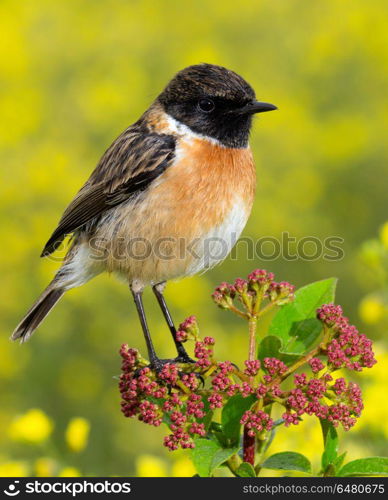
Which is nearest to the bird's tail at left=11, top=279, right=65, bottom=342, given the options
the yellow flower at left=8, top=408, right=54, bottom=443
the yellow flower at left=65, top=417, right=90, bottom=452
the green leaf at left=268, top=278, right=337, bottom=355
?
the yellow flower at left=8, top=408, right=54, bottom=443

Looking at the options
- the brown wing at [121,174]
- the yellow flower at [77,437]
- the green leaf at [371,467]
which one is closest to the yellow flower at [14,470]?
the yellow flower at [77,437]

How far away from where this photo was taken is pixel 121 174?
436cm

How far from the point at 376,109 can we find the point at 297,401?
720 centimetres

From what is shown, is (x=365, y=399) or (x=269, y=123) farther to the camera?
(x=269, y=123)

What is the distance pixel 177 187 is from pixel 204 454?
196 centimetres

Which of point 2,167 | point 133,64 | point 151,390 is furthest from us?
point 133,64

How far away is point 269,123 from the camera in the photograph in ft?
29.3

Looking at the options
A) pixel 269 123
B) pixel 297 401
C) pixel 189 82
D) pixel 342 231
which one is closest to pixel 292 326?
pixel 297 401

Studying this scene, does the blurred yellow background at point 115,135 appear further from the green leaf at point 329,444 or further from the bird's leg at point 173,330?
the green leaf at point 329,444

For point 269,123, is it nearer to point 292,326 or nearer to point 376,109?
point 376,109

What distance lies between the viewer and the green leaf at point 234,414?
99.3 inches

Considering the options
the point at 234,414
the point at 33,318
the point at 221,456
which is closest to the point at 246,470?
the point at 221,456

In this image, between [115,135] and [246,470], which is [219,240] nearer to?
[246,470]

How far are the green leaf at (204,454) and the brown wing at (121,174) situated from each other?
2.02 meters
